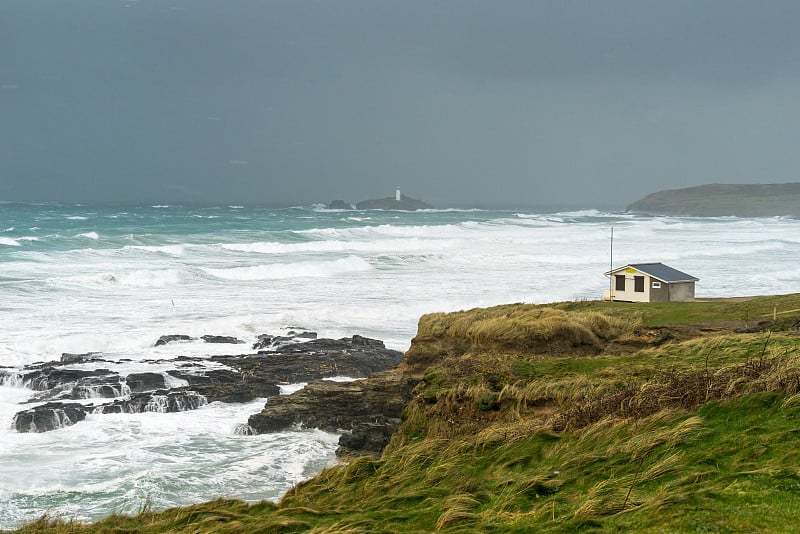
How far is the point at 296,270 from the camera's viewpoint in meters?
54.5

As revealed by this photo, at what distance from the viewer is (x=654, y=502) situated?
706cm

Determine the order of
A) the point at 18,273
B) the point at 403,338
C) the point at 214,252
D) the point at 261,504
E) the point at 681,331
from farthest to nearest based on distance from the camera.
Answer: the point at 214,252, the point at 18,273, the point at 403,338, the point at 681,331, the point at 261,504

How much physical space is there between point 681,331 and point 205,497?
41.2ft

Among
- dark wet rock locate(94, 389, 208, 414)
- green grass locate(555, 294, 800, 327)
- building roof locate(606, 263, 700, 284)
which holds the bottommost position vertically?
dark wet rock locate(94, 389, 208, 414)

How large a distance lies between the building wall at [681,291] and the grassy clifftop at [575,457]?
14.7 meters

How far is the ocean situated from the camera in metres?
14.3

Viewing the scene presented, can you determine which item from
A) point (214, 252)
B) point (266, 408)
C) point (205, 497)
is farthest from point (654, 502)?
point (214, 252)

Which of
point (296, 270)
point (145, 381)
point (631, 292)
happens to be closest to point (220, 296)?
point (296, 270)

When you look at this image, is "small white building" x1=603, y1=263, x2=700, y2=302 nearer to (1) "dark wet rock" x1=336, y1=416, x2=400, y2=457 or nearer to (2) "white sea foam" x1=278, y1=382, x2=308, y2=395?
(2) "white sea foam" x1=278, y1=382, x2=308, y2=395

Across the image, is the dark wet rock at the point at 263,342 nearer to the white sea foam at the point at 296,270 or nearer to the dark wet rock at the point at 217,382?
the dark wet rock at the point at 217,382

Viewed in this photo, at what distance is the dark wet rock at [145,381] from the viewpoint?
2055 cm

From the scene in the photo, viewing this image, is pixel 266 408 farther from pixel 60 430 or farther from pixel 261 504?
pixel 261 504

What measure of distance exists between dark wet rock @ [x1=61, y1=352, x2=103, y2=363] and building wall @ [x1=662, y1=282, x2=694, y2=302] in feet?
68.2

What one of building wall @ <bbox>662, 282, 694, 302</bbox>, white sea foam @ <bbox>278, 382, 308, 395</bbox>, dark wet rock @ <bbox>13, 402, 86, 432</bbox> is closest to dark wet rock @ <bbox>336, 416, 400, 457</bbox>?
white sea foam @ <bbox>278, 382, 308, 395</bbox>
